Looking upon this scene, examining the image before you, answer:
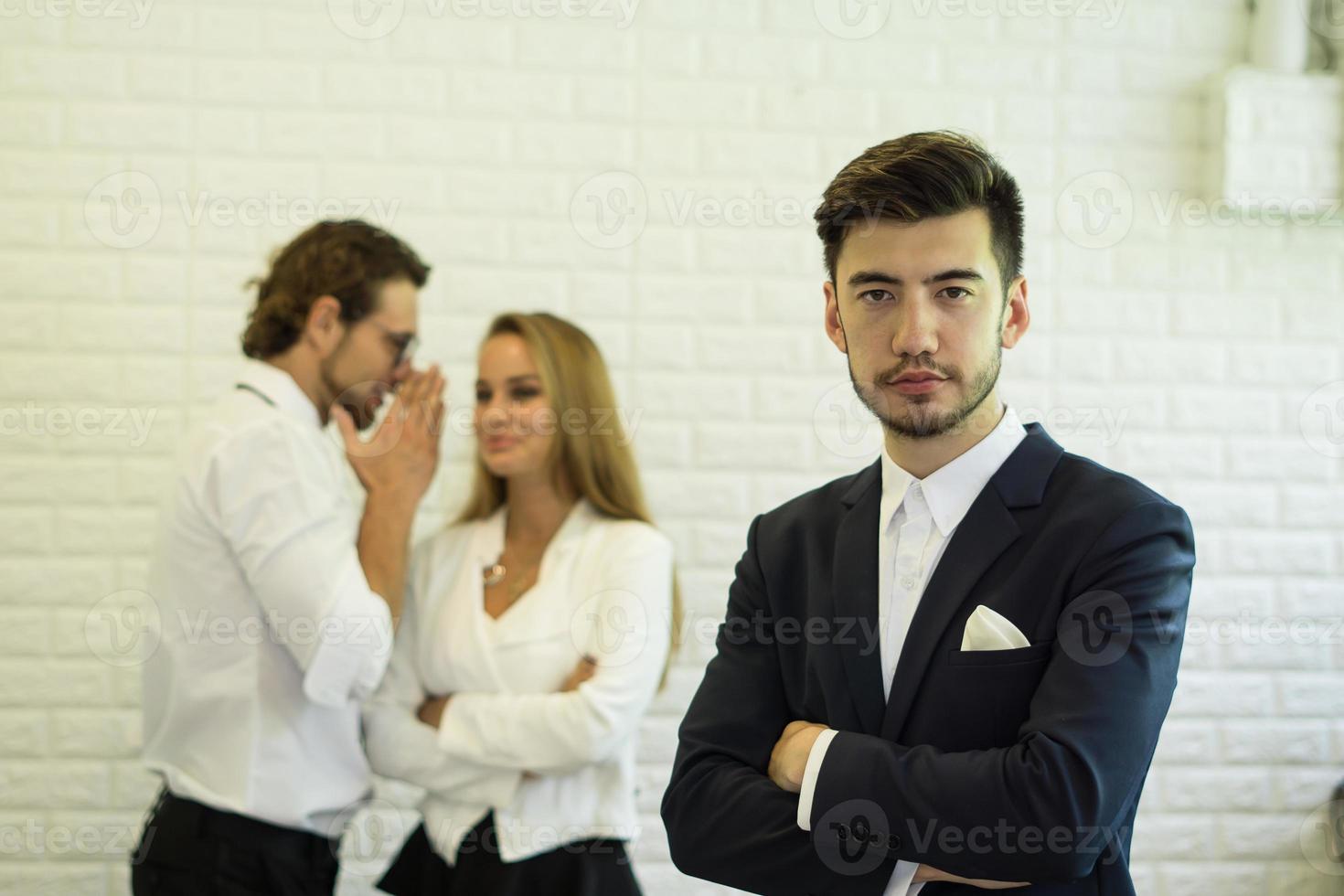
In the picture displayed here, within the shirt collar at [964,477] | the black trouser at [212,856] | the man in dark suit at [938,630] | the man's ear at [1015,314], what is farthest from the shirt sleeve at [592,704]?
the man's ear at [1015,314]

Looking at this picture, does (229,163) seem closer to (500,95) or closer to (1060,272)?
(500,95)

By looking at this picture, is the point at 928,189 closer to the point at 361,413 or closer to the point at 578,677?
the point at 578,677

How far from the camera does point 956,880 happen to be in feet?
4.61

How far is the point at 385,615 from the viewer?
2.20m

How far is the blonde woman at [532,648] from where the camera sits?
2172 mm

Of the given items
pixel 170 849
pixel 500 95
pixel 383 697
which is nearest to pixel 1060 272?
pixel 500 95

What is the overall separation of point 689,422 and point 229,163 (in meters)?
1.26

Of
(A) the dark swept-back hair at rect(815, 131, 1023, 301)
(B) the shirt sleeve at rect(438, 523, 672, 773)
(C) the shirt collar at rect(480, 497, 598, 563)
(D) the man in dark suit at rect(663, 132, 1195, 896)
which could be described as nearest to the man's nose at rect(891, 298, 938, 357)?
(D) the man in dark suit at rect(663, 132, 1195, 896)

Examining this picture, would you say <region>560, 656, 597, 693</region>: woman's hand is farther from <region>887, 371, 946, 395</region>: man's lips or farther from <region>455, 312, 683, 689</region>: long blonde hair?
<region>887, 371, 946, 395</region>: man's lips

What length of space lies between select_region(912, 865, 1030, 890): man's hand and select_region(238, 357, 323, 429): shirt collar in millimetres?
1431

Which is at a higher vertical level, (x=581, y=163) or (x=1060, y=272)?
(x=581, y=163)

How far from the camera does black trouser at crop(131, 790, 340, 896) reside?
2.08m

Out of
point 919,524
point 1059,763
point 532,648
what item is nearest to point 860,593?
point 919,524

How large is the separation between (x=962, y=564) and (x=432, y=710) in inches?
47.8
